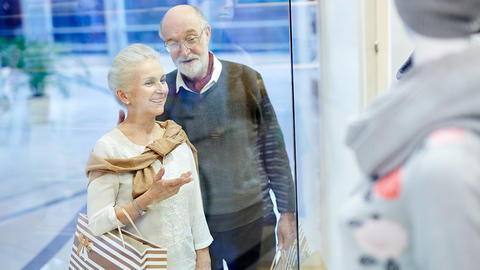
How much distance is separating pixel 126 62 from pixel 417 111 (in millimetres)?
1208

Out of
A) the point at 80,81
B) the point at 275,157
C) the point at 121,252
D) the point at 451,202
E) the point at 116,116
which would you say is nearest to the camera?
the point at 451,202

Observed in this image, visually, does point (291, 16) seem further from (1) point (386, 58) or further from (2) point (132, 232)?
(2) point (132, 232)

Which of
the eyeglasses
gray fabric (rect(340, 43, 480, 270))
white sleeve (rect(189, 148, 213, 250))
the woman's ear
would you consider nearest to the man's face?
the eyeglasses

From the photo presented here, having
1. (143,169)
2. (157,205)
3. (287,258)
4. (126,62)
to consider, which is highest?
(126,62)

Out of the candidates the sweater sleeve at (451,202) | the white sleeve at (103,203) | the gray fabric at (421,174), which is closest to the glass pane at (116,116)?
the white sleeve at (103,203)

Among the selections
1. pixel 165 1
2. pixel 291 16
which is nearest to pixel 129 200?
pixel 165 1

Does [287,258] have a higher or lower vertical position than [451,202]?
lower

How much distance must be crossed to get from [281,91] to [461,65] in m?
1.28

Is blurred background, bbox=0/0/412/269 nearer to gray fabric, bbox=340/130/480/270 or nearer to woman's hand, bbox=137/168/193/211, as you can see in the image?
woman's hand, bbox=137/168/193/211

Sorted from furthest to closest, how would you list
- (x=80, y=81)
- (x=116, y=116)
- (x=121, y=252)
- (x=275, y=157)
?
(x=275, y=157)
(x=80, y=81)
(x=116, y=116)
(x=121, y=252)

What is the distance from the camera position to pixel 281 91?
2.10 metres

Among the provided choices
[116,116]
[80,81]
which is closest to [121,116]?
[116,116]

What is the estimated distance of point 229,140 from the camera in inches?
79.7

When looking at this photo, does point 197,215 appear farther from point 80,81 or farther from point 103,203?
point 80,81
